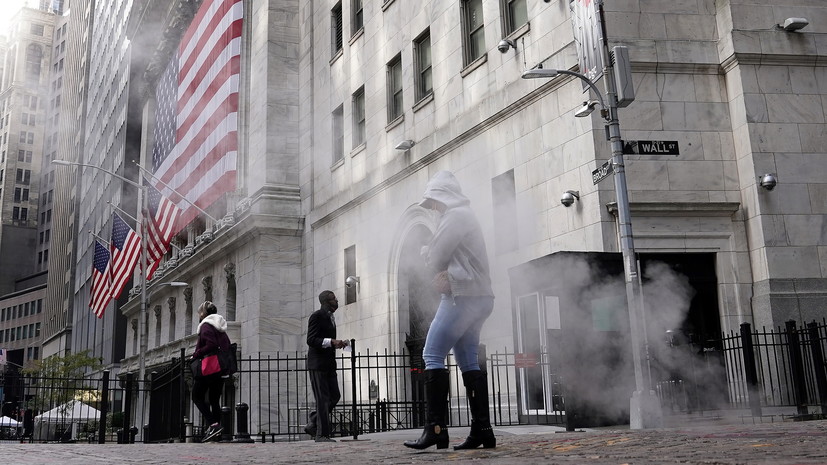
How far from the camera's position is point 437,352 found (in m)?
6.03

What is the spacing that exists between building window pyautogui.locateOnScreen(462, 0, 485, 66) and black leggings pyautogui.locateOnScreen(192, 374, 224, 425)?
31.9ft

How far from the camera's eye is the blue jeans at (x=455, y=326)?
599cm

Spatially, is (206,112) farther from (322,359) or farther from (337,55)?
(322,359)

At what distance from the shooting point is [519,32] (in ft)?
52.1

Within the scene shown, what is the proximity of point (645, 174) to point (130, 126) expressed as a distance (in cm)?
4844

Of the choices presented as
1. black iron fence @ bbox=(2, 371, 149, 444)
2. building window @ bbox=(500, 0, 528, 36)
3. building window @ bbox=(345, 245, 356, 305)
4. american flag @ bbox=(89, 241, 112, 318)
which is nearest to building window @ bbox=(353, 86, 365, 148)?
building window @ bbox=(345, 245, 356, 305)

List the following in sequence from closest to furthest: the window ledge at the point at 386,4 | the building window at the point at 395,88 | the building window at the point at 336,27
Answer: the building window at the point at 395,88 → the window ledge at the point at 386,4 → the building window at the point at 336,27

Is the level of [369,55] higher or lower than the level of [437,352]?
higher

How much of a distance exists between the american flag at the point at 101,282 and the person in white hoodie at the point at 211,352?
23.7 m

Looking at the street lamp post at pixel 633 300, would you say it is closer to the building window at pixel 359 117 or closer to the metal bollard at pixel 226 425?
the metal bollard at pixel 226 425

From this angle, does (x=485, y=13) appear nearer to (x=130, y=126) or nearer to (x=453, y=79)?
(x=453, y=79)

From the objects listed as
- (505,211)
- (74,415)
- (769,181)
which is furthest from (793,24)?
(74,415)

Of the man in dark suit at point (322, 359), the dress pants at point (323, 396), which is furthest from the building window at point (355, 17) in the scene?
the dress pants at point (323, 396)

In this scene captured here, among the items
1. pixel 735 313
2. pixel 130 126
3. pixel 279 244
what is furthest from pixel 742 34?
pixel 130 126
